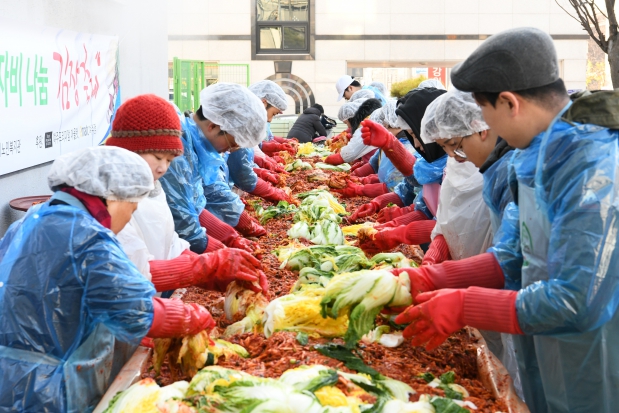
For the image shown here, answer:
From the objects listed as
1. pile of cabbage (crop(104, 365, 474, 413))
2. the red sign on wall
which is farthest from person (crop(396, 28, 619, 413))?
the red sign on wall

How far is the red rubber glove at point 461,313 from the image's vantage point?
2531 mm

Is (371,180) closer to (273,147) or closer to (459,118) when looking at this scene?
(273,147)

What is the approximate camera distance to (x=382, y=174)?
25.7 feet

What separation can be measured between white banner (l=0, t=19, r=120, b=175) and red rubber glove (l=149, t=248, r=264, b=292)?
8.26 feet

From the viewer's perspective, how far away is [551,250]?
2.41 metres

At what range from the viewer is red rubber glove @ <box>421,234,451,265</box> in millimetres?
4262

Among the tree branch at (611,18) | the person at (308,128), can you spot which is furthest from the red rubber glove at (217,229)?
the person at (308,128)

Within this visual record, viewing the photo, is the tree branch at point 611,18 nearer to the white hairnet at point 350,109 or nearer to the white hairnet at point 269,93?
the white hairnet at point 269,93

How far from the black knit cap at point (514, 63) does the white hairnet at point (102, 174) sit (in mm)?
1361

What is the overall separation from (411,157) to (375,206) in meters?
0.71

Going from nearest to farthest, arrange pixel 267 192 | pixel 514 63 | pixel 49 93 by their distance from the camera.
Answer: pixel 514 63 → pixel 49 93 → pixel 267 192

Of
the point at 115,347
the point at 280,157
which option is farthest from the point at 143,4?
the point at 115,347

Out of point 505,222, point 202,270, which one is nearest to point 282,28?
point 202,270

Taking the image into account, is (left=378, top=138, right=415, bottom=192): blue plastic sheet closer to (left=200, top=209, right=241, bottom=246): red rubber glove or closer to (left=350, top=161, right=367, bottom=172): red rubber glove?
(left=350, top=161, right=367, bottom=172): red rubber glove
